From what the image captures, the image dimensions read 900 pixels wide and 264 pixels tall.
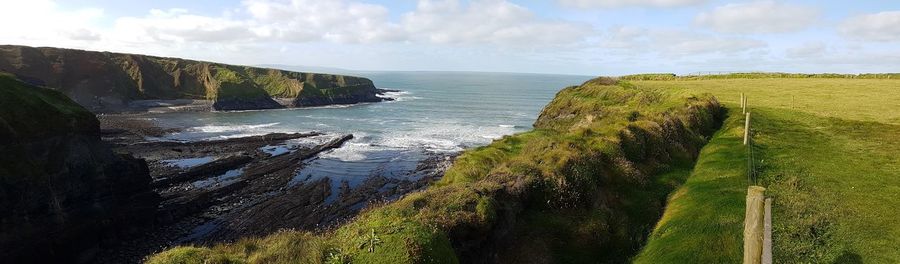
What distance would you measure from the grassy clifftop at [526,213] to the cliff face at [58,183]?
1043 inches

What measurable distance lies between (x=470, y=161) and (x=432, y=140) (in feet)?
163

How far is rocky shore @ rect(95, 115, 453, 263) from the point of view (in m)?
35.3

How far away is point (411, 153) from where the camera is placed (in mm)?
66312

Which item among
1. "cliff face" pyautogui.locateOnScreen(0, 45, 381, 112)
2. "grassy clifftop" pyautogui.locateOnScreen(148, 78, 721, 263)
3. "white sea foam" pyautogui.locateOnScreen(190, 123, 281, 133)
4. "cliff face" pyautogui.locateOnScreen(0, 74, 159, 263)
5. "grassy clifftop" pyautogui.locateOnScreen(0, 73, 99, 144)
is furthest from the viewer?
"cliff face" pyautogui.locateOnScreen(0, 45, 381, 112)

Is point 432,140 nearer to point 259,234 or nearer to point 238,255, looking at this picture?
point 259,234

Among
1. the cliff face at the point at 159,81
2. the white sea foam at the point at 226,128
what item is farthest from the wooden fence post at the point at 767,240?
the cliff face at the point at 159,81

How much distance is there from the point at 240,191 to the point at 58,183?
14.7 metres

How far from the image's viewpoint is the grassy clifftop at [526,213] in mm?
11242

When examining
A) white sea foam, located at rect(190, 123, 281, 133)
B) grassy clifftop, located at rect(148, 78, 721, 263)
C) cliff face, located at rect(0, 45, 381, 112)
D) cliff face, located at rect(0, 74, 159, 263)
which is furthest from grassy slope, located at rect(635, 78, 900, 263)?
cliff face, located at rect(0, 45, 381, 112)

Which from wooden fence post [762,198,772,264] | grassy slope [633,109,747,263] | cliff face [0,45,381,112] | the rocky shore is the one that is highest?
cliff face [0,45,381,112]

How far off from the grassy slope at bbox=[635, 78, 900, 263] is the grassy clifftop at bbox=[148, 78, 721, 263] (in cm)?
161

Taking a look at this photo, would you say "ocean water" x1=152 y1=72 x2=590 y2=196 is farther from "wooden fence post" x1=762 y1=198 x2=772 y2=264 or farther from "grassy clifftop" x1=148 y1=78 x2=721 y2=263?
"wooden fence post" x1=762 y1=198 x2=772 y2=264

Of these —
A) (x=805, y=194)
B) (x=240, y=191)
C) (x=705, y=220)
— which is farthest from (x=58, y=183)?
(x=805, y=194)

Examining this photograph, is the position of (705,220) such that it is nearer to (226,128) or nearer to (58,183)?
(58,183)
